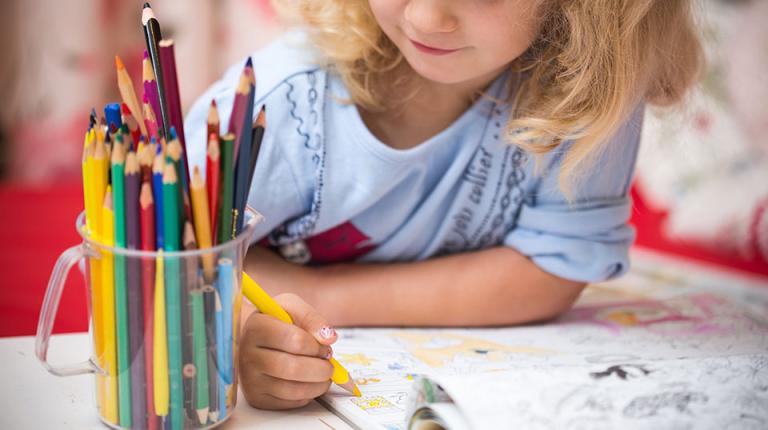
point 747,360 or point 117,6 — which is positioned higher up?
point 117,6

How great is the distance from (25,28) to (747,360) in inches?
39.6

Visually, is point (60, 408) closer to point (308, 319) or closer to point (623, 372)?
point (308, 319)

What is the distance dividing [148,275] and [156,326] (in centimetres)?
2

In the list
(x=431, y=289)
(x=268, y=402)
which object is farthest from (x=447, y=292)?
(x=268, y=402)

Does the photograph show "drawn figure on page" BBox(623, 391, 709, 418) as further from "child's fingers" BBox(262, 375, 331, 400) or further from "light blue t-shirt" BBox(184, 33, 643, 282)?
"light blue t-shirt" BBox(184, 33, 643, 282)

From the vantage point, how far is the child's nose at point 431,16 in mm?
534

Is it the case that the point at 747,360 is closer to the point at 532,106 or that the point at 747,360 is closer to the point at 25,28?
the point at 532,106

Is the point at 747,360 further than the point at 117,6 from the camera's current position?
No

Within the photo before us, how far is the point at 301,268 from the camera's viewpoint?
0.69 metres

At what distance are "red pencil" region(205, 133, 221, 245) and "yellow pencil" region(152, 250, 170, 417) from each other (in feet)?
0.10

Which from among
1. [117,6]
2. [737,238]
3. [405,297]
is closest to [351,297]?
[405,297]

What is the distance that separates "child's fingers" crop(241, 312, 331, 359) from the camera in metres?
0.47

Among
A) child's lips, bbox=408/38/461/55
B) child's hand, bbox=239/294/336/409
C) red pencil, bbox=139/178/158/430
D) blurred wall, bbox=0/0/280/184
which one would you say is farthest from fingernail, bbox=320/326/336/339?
blurred wall, bbox=0/0/280/184

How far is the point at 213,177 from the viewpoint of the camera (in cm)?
40
